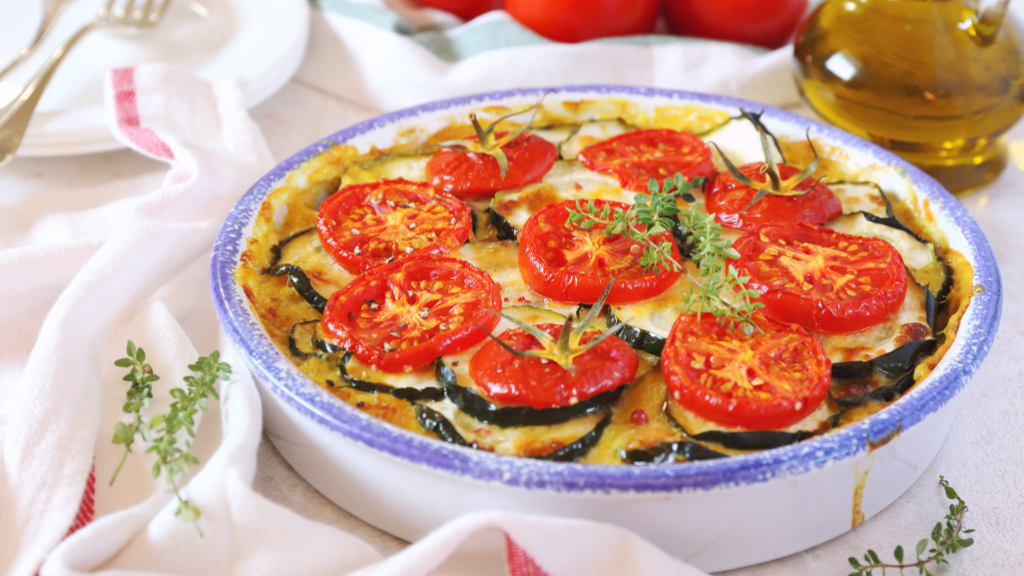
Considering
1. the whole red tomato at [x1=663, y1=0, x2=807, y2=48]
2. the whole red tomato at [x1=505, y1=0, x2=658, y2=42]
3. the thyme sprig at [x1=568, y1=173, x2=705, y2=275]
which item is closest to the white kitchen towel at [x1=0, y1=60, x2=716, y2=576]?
the thyme sprig at [x1=568, y1=173, x2=705, y2=275]

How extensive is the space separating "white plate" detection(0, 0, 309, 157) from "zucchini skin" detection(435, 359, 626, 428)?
228 cm

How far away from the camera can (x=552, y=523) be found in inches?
76.0

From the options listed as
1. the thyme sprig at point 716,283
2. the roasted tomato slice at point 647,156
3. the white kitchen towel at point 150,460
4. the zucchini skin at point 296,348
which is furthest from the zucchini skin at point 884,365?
the zucchini skin at point 296,348

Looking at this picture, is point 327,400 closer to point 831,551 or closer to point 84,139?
point 831,551

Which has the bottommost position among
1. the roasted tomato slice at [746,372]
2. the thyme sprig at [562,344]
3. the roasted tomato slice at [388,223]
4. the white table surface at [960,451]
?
the white table surface at [960,451]

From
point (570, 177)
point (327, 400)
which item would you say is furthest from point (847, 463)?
point (570, 177)

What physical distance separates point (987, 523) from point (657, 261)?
1.09m

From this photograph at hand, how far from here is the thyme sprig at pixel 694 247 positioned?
2.39 meters

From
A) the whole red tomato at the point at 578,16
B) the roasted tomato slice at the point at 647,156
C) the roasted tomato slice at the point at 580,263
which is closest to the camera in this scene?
the roasted tomato slice at the point at 580,263

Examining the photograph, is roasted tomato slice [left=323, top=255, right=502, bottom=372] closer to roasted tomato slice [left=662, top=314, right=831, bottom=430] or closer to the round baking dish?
the round baking dish

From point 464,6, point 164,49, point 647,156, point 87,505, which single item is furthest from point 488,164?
point 164,49

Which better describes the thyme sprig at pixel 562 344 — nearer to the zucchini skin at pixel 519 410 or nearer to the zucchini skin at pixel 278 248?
the zucchini skin at pixel 519 410

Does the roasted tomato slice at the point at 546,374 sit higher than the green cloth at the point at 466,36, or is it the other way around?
the roasted tomato slice at the point at 546,374

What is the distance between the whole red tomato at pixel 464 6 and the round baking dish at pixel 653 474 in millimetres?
2815
